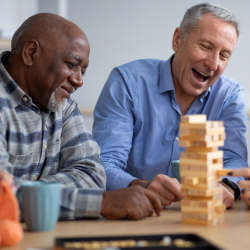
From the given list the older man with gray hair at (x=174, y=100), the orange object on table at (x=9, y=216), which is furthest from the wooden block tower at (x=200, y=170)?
the older man with gray hair at (x=174, y=100)

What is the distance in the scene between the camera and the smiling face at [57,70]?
1.37m

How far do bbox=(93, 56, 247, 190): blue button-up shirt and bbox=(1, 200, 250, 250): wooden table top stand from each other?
0.70m

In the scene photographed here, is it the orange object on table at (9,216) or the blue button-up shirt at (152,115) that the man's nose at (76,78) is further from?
the orange object on table at (9,216)

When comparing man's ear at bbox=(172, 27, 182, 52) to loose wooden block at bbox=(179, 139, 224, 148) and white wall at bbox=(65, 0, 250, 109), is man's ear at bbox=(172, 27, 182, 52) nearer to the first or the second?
loose wooden block at bbox=(179, 139, 224, 148)

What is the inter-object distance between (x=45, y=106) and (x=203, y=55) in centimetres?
85

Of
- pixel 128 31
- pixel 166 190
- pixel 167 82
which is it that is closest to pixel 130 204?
pixel 166 190

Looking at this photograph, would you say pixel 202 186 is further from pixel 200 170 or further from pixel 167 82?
pixel 167 82

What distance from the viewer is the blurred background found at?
342 cm

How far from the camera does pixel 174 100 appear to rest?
1926 millimetres

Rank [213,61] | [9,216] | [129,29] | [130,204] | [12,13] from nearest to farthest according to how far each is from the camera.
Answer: [9,216] < [130,204] < [213,61] < [12,13] < [129,29]

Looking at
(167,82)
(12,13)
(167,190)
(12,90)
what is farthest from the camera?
(12,13)

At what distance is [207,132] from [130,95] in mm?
955

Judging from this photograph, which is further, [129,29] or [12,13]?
[129,29]

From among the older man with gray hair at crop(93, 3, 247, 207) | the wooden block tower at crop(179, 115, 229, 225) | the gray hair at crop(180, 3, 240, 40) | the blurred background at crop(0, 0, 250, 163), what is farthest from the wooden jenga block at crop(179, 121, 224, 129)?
the blurred background at crop(0, 0, 250, 163)
